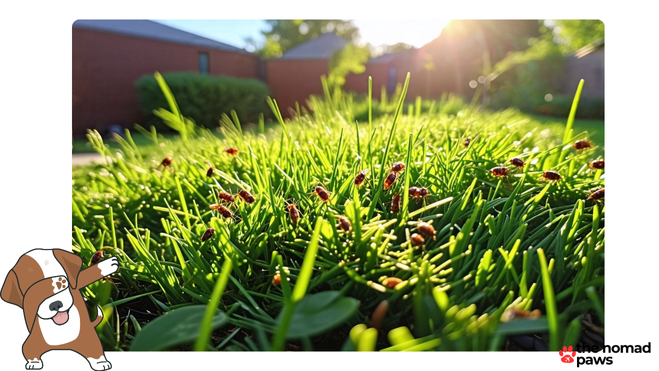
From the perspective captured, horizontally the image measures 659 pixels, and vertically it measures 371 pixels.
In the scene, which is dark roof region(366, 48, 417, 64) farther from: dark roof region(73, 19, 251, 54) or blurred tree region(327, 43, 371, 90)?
blurred tree region(327, 43, 371, 90)

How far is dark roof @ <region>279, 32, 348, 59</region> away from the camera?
15.6m

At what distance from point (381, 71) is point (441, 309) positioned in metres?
17.7

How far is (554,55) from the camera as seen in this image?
1572 centimetres

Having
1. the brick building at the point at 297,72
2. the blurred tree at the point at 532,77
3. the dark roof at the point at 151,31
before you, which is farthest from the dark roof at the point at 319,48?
the blurred tree at the point at 532,77

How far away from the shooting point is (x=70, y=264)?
2.58ft

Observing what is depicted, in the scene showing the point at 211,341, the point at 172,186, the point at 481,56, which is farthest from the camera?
the point at 481,56

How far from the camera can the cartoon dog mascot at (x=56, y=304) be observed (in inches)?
29.2

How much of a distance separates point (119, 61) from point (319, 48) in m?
8.10

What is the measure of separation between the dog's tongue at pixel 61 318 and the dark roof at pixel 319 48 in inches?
595
